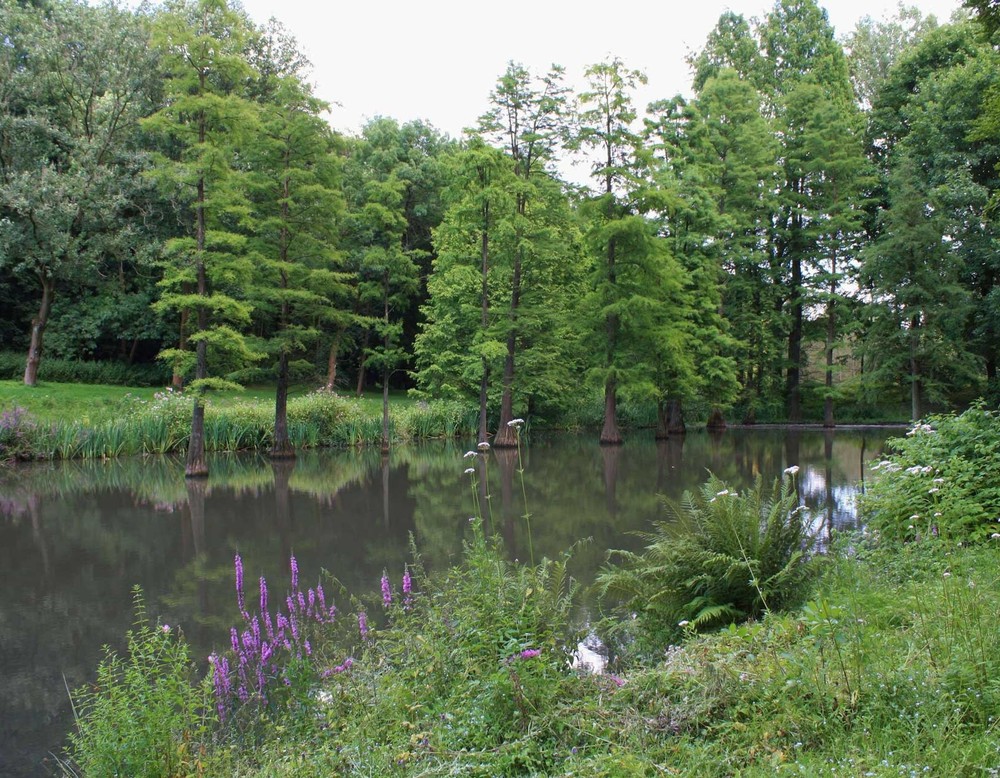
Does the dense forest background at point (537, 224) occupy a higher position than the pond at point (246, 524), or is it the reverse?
the dense forest background at point (537, 224)

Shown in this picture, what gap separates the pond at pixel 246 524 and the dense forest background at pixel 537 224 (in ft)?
10.8

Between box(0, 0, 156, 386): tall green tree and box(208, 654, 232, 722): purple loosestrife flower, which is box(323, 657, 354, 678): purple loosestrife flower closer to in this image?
box(208, 654, 232, 722): purple loosestrife flower

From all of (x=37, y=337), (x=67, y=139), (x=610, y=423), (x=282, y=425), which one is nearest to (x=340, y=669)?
(x=282, y=425)

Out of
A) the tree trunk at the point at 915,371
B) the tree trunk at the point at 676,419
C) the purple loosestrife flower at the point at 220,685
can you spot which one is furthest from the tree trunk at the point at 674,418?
the purple loosestrife flower at the point at 220,685

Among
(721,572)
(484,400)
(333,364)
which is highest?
(333,364)

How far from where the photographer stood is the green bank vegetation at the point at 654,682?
250cm

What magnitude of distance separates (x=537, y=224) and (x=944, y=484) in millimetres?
18160

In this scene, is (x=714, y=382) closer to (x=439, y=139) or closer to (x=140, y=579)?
(x=439, y=139)

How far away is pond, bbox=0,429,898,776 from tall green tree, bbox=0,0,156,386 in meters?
9.86

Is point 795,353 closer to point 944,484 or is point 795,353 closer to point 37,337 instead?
point 944,484

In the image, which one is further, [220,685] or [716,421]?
[716,421]

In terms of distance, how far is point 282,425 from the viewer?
1897 centimetres

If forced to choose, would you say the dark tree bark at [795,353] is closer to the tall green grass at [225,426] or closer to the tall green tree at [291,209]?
the tall green grass at [225,426]

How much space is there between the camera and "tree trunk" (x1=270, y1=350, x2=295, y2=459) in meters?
18.9
